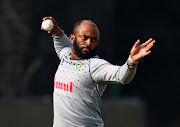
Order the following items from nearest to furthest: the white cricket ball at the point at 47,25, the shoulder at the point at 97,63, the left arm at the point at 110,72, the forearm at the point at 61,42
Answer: the left arm at the point at 110,72
the shoulder at the point at 97,63
the white cricket ball at the point at 47,25
the forearm at the point at 61,42

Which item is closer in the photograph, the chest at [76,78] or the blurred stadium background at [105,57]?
the chest at [76,78]

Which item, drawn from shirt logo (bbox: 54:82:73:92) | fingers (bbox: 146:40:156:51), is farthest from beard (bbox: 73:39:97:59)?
fingers (bbox: 146:40:156:51)

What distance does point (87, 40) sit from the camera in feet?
17.4

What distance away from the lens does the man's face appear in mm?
5279

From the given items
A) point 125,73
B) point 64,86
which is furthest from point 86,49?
point 125,73

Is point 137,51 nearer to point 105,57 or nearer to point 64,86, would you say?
point 64,86

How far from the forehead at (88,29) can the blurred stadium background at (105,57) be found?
12.9 ft

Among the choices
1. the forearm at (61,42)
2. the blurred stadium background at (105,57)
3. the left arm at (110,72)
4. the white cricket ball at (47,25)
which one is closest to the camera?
→ the left arm at (110,72)

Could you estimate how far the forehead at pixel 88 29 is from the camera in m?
5.29

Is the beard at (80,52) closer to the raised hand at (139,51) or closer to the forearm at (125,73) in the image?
the forearm at (125,73)

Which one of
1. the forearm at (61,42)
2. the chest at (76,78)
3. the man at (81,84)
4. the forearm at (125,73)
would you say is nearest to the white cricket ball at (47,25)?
the forearm at (61,42)

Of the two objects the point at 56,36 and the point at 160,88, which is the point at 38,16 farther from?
the point at 56,36

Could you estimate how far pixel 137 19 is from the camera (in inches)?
533

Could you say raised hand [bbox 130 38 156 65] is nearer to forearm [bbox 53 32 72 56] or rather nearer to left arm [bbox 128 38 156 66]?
left arm [bbox 128 38 156 66]
